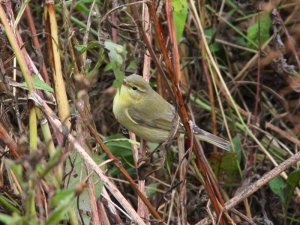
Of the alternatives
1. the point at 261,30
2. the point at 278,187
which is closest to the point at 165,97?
the point at 278,187

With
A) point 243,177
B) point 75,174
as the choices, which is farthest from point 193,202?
point 75,174

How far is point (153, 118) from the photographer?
4.12 metres

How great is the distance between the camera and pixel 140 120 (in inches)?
157

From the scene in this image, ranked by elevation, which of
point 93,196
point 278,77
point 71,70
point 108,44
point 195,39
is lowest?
point 278,77

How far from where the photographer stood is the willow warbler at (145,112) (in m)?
3.78

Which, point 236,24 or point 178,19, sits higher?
point 178,19

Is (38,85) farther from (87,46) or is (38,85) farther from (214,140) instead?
(214,140)

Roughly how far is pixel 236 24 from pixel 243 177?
150 centimetres

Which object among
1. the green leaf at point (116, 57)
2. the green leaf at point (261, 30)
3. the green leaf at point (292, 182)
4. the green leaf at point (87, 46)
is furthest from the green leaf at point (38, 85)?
the green leaf at point (261, 30)

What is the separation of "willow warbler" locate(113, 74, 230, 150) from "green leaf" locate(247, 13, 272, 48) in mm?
939

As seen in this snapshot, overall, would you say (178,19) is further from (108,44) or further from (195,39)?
(108,44)

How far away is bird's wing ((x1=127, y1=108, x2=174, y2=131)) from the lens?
3.98 meters

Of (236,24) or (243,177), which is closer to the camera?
(243,177)

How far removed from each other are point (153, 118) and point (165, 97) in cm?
26
